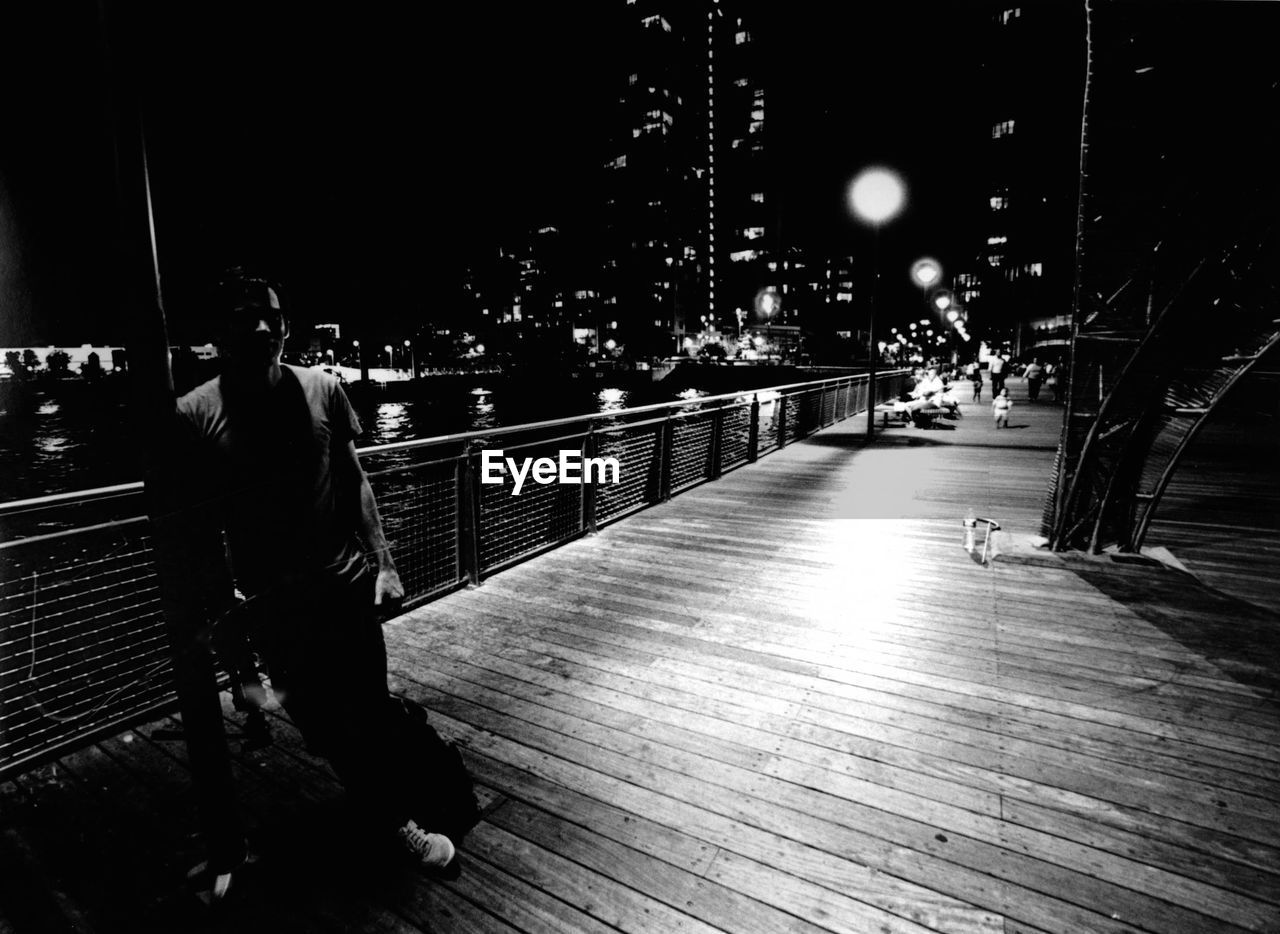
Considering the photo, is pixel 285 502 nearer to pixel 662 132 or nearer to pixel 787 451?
pixel 787 451

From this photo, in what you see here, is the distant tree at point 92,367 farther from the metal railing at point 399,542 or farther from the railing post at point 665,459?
the railing post at point 665,459

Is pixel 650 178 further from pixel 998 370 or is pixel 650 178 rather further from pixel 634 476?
pixel 634 476

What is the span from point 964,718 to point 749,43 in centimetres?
21700

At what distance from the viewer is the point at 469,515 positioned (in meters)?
4.68

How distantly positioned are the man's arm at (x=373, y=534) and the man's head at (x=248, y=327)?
0.38 metres

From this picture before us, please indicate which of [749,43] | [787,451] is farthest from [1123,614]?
[749,43]

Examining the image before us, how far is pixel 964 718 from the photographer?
2977 mm

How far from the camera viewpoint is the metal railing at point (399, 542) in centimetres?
279

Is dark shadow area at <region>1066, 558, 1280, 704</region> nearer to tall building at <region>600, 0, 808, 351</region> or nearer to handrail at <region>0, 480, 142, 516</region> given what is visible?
handrail at <region>0, 480, 142, 516</region>

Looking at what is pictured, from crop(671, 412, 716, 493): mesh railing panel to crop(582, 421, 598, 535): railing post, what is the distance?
81.6 inches


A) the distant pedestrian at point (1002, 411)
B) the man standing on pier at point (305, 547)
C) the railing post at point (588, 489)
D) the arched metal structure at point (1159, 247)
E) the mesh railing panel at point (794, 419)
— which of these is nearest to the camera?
the man standing on pier at point (305, 547)

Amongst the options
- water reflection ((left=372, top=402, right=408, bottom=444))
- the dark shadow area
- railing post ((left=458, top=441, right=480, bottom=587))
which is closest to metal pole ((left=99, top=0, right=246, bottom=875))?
railing post ((left=458, top=441, right=480, bottom=587))

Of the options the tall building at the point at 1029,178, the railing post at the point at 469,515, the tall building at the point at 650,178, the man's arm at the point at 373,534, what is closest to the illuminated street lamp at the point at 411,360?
the tall building at the point at 650,178

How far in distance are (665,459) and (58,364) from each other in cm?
13606
